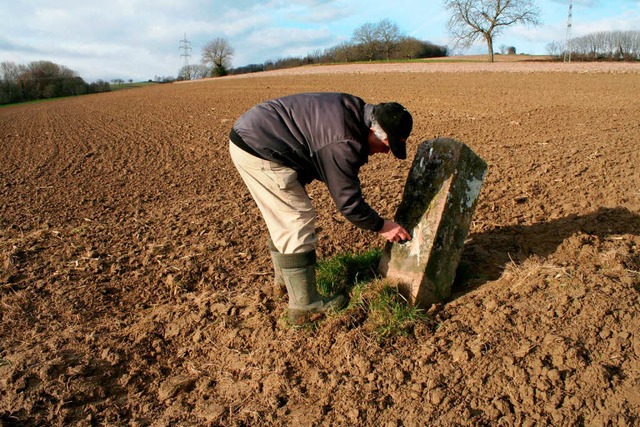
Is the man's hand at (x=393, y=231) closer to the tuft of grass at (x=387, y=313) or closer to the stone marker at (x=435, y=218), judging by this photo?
the stone marker at (x=435, y=218)

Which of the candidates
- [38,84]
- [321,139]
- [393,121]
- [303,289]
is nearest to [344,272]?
[303,289]

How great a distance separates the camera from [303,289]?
3.60 m

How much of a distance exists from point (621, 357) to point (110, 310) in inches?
156

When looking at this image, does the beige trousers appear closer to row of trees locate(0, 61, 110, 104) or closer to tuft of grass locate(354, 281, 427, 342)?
tuft of grass locate(354, 281, 427, 342)

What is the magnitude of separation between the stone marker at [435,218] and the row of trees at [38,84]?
173ft

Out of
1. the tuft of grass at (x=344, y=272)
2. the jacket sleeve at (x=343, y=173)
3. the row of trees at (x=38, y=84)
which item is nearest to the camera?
the jacket sleeve at (x=343, y=173)

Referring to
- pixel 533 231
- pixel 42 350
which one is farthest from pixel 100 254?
pixel 533 231

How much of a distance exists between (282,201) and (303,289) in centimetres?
69

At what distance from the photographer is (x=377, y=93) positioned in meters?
21.8

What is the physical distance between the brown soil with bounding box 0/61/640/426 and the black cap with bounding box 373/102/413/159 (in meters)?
1.37

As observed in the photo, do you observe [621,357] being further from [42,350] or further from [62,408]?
[42,350]

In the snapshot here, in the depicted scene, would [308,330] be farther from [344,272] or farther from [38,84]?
[38,84]

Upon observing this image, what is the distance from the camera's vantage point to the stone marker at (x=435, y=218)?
3.60m

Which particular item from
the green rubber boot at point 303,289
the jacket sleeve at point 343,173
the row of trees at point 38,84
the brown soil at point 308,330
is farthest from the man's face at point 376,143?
the row of trees at point 38,84
